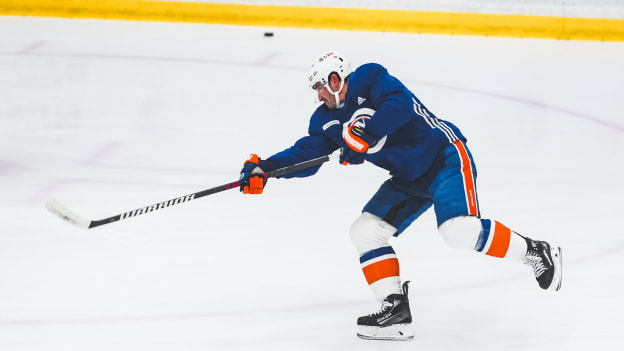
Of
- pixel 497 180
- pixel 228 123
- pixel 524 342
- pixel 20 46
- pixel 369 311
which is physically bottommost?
pixel 524 342

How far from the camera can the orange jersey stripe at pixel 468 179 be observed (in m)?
2.86

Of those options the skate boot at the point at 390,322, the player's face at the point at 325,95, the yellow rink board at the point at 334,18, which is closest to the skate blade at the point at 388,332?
the skate boot at the point at 390,322

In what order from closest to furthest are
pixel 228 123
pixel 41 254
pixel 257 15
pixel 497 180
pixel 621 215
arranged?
pixel 41 254 → pixel 621 215 → pixel 497 180 → pixel 228 123 → pixel 257 15

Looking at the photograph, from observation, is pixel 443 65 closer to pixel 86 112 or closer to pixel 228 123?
pixel 228 123

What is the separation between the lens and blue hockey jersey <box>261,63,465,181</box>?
9.27 feet

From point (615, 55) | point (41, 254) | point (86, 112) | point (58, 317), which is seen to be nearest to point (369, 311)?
point (58, 317)

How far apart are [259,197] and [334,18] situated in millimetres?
3591

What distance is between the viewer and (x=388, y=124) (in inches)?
111

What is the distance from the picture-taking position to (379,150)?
2953 millimetres

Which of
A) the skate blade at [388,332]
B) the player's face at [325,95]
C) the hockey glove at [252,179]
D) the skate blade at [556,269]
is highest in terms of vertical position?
the player's face at [325,95]

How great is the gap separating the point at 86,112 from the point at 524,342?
3.46 meters

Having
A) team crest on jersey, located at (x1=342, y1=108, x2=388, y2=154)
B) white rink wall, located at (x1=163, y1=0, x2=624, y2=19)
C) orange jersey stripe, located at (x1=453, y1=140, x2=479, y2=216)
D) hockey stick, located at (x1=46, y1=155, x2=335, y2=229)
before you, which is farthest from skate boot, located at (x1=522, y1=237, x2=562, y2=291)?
white rink wall, located at (x1=163, y1=0, x2=624, y2=19)

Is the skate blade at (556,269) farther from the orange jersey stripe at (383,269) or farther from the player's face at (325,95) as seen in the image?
the player's face at (325,95)

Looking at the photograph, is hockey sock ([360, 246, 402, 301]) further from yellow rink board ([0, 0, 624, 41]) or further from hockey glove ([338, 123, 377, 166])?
yellow rink board ([0, 0, 624, 41])
